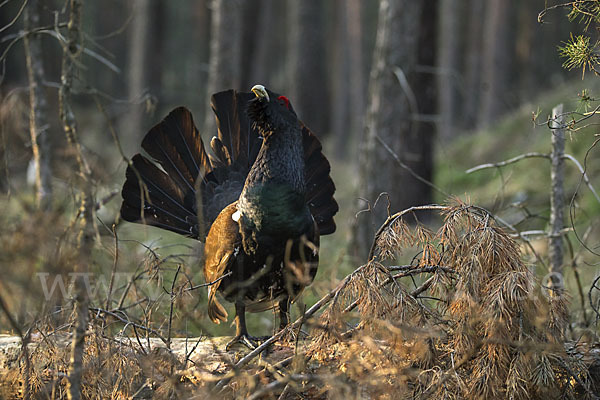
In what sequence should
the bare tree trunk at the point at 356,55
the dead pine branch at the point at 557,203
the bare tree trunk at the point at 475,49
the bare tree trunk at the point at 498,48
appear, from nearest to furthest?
the dead pine branch at the point at 557,203
the bare tree trunk at the point at 498,48
the bare tree trunk at the point at 356,55
the bare tree trunk at the point at 475,49

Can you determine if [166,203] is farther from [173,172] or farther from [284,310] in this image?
[284,310]

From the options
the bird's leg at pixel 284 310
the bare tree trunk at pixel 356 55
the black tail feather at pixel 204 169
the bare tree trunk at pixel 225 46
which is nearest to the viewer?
the bird's leg at pixel 284 310

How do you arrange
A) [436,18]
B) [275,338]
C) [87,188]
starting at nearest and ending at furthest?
[87,188]
[275,338]
[436,18]

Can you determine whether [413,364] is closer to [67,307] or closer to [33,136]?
[67,307]

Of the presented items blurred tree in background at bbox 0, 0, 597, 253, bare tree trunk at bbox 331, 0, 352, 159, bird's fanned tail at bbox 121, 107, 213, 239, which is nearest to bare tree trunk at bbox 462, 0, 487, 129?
blurred tree in background at bbox 0, 0, 597, 253

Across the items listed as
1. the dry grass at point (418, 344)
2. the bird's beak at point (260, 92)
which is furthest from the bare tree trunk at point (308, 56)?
the dry grass at point (418, 344)

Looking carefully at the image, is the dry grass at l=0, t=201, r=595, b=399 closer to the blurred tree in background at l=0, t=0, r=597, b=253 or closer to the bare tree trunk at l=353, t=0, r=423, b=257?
the blurred tree in background at l=0, t=0, r=597, b=253

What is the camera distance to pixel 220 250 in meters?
3.83

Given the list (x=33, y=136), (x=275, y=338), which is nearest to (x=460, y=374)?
(x=275, y=338)

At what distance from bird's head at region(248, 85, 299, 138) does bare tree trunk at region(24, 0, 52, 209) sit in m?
2.02

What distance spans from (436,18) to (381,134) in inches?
136

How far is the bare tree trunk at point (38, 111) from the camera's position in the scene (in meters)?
4.66

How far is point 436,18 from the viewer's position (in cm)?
924

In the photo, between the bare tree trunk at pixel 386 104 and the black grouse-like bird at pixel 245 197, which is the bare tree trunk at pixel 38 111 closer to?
the black grouse-like bird at pixel 245 197
